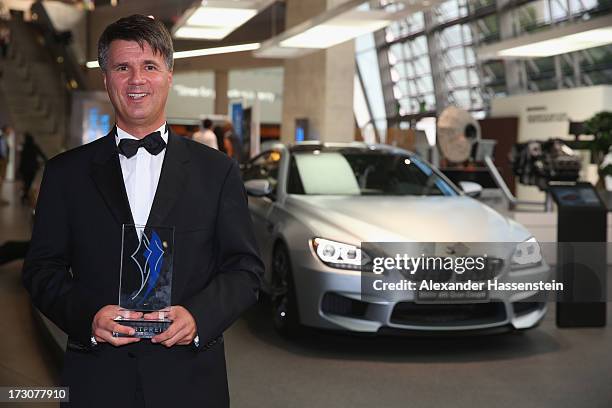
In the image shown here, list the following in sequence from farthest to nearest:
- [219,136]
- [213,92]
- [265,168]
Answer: [213,92] < [219,136] < [265,168]

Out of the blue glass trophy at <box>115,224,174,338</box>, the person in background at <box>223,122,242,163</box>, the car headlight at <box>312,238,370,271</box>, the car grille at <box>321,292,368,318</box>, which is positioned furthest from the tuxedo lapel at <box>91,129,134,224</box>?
the person in background at <box>223,122,242,163</box>

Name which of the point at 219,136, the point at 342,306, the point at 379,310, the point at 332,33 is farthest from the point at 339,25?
the point at 379,310

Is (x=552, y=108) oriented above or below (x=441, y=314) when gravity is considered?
above

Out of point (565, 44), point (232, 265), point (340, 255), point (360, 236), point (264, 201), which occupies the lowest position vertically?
point (340, 255)

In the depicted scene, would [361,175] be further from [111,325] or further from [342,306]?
[111,325]

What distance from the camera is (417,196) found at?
258 inches

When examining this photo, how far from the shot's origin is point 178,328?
5.74 feet

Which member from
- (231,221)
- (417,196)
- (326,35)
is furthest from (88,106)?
(231,221)

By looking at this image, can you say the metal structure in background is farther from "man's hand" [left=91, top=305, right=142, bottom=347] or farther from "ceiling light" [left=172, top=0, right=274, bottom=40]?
"man's hand" [left=91, top=305, right=142, bottom=347]

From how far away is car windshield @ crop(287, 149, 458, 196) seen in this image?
21.7 feet

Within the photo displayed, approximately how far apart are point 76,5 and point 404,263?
25803 millimetres

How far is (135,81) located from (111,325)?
1.69ft

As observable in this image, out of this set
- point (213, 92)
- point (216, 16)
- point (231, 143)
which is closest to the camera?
point (216, 16)

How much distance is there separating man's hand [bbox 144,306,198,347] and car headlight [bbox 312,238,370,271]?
354cm
